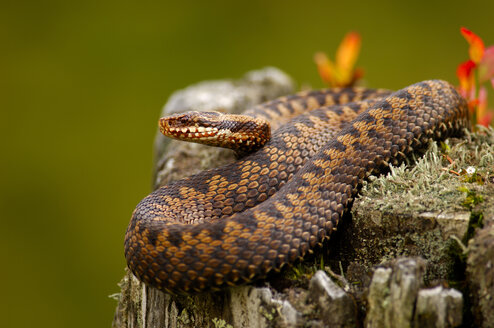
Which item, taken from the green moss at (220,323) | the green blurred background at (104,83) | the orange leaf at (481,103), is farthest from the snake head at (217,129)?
the green blurred background at (104,83)

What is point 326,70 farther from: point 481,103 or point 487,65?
point 487,65

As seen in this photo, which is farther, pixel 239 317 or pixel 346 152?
pixel 346 152

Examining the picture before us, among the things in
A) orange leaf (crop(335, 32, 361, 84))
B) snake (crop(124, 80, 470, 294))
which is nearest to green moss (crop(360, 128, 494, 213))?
snake (crop(124, 80, 470, 294))

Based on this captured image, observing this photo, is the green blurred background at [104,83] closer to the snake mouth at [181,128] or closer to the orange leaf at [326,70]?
the orange leaf at [326,70]

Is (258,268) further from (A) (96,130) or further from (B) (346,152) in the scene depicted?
(A) (96,130)

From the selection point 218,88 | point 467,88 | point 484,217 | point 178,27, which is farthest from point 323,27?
point 484,217

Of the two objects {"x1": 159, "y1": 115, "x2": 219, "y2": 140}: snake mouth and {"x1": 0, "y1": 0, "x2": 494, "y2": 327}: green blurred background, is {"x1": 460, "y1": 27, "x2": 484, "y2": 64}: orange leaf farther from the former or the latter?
{"x1": 0, "y1": 0, "x2": 494, "y2": 327}: green blurred background

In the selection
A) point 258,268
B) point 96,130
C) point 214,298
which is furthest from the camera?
point 96,130
